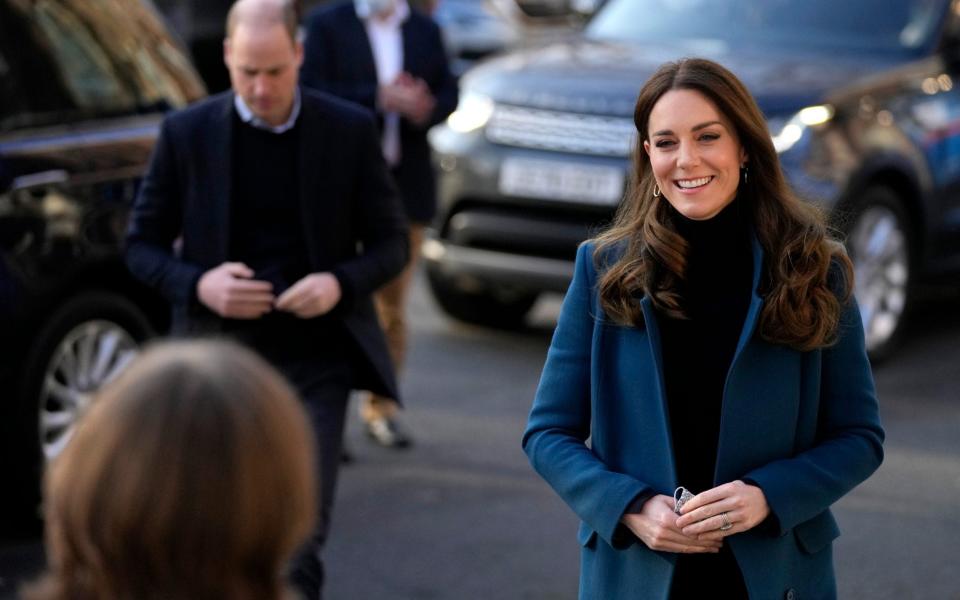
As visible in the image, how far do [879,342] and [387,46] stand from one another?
299cm

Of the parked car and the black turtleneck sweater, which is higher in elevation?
the black turtleneck sweater

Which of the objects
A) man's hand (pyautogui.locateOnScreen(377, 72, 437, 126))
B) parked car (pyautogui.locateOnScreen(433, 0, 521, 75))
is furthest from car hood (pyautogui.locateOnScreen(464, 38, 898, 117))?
parked car (pyautogui.locateOnScreen(433, 0, 521, 75))

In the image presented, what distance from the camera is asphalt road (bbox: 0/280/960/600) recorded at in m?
5.24

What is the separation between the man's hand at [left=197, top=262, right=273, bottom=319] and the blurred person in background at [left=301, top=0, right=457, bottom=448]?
2392mm

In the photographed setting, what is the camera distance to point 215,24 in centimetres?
1545

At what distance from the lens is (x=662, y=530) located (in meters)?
2.73

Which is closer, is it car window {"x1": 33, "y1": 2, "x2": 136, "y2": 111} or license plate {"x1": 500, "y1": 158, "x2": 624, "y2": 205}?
car window {"x1": 33, "y1": 2, "x2": 136, "y2": 111}

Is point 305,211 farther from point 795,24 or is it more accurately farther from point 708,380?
point 795,24

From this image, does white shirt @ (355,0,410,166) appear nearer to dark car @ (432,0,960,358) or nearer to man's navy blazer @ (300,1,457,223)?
man's navy blazer @ (300,1,457,223)

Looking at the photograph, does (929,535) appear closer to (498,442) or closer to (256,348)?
(498,442)

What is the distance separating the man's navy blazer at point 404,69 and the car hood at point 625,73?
1.19m

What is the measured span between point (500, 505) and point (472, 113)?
285cm

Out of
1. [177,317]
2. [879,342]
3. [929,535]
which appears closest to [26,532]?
[177,317]

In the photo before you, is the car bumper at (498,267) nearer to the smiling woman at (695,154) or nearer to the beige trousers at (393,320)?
the beige trousers at (393,320)
